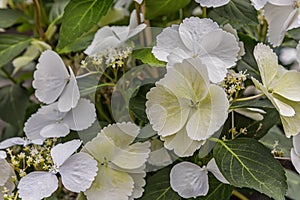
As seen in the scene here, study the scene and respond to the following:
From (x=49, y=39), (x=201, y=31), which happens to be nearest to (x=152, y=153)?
(x=201, y=31)

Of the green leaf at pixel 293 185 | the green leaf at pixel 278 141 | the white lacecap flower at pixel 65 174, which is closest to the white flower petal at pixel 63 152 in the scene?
the white lacecap flower at pixel 65 174

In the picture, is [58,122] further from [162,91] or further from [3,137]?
[3,137]

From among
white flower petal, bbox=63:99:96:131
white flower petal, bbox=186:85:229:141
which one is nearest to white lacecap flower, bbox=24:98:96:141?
white flower petal, bbox=63:99:96:131

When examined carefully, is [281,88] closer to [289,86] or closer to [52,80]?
[289,86]

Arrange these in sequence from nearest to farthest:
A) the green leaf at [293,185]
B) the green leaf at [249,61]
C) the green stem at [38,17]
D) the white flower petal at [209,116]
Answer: the white flower petal at [209,116]
the green leaf at [249,61]
the green stem at [38,17]
the green leaf at [293,185]

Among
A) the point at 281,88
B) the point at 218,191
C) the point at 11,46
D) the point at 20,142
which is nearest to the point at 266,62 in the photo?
the point at 281,88


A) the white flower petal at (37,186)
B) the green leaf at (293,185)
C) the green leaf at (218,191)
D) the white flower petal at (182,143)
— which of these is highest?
the white flower petal at (182,143)

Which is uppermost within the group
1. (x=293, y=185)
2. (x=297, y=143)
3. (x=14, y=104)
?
(x=297, y=143)

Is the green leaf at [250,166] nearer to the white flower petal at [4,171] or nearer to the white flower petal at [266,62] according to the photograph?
the white flower petal at [266,62]
